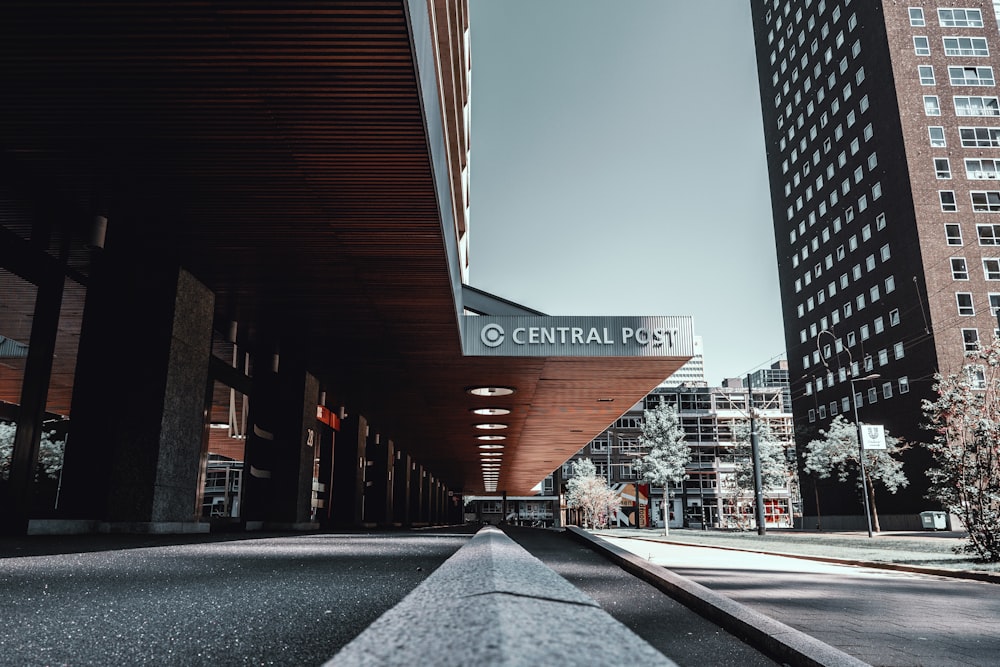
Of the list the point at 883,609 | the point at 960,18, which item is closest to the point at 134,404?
the point at 883,609

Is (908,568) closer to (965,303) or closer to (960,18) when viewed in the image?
(965,303)

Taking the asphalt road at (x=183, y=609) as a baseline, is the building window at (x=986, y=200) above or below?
above

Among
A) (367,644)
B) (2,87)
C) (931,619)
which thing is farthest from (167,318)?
(367,644)

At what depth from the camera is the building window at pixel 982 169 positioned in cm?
5125

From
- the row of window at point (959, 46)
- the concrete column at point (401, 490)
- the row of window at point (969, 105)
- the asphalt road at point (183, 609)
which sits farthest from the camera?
the row of window at point (959, 46)

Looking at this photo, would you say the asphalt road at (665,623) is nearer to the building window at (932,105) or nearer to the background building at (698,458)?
the building window at (932,105)

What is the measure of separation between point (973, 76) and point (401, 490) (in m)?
51.2

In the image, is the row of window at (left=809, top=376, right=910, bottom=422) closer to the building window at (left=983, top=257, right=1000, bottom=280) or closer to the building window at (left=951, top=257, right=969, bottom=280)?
the building window at (left=951, top=257, right=969, bottom=280)

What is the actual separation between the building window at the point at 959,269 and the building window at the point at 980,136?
9.43 m

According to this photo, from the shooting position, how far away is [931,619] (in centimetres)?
690

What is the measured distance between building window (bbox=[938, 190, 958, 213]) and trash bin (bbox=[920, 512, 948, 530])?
70.2 feet

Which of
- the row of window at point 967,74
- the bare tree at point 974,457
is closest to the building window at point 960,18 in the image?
the row of window at point 967,74

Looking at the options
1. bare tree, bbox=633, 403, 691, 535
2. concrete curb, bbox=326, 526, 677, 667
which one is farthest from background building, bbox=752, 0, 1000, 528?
concrete curb, bbox=326, 526, 677, 667

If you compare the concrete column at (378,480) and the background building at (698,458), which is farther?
the background building at (698,458)
